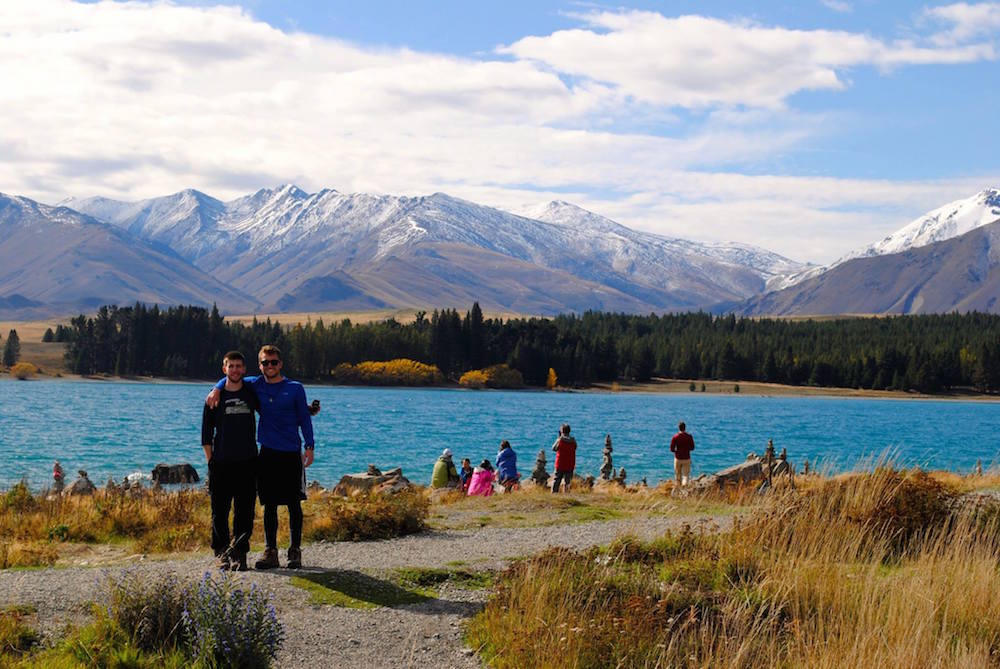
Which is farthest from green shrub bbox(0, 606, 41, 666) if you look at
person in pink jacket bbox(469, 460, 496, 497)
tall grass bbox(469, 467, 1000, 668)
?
person in pink jacket bbox(469, 460, 496, 497)

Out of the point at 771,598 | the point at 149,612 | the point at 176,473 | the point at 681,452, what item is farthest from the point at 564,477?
the point at 176,473

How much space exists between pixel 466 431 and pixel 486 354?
9535 cm

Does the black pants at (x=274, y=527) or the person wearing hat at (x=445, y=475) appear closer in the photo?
the black pants at (x=274, y=527)

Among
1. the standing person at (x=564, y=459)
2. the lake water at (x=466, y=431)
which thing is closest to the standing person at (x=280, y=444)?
the lake water at (x=466, y=431)

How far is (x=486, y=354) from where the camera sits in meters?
174

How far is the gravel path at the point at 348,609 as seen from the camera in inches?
373

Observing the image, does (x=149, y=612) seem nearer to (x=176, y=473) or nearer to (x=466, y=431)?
(x=176, y=473)

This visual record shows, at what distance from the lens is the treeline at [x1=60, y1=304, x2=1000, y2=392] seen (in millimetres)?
162250

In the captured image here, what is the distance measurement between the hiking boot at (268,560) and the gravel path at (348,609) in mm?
214

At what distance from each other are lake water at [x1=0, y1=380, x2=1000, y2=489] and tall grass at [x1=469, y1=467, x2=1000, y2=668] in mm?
2800

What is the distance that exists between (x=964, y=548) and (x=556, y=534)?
6.45m

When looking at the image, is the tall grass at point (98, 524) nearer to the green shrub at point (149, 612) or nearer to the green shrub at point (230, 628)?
the green shrub at point (149, 612)

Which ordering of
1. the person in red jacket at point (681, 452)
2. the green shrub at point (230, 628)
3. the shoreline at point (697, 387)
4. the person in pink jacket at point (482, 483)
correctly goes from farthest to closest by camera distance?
the shoreline at point (697, 387) → the person in pink jacket at point (482, 483) → the person in red jacket at point (681, 452) → the green shrub at point (230, 628)

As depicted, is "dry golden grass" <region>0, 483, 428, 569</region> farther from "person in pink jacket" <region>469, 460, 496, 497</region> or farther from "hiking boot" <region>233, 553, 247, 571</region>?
"person in pink jacket" <region>469, 460, 496, 497</region>
